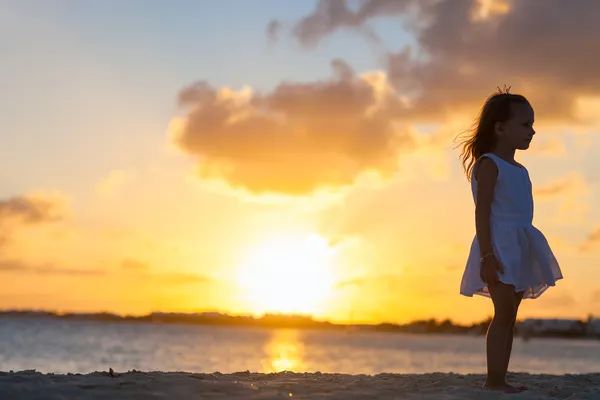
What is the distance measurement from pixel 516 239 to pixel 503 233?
0.40 ft

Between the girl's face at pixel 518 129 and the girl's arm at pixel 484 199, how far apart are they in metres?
0.32

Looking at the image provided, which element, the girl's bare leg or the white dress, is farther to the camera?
the white dress

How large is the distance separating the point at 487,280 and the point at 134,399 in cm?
299

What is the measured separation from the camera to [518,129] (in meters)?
6.81

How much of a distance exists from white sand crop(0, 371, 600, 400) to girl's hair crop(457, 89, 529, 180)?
78.0 inches

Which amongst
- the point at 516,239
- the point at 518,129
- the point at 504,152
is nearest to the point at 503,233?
the point at 516,239

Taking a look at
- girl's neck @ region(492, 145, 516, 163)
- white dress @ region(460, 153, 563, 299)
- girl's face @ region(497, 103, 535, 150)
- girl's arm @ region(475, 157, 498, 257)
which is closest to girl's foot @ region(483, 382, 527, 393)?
white dress @ region(460, 153, 563, 299)

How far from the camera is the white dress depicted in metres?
6.59

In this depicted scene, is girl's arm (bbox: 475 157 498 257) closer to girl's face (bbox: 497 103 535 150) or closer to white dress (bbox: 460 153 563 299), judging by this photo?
white dress (bbox: 460 153 563 299)

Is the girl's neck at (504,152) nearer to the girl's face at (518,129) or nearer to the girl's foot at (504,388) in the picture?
the girl's face at (518,129)

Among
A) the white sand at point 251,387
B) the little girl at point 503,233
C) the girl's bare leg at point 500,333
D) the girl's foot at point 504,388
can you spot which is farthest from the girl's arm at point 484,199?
the white sand at point 251,387

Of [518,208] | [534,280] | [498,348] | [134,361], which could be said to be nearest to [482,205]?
[518,208]

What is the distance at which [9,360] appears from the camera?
4334 centimetres


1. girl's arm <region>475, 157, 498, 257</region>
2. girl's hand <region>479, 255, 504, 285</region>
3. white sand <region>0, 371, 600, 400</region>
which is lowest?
white sand <region>0, 371, 600, 400</region>
